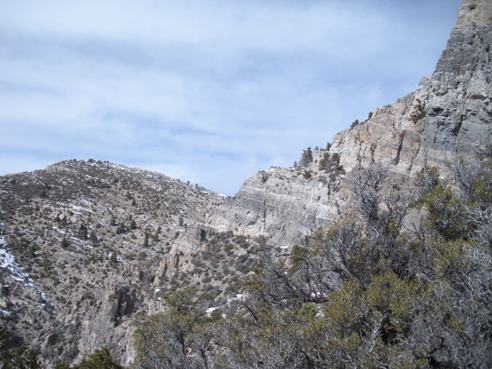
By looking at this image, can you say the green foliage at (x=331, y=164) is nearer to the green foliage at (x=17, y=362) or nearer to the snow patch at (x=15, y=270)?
the green foliage at (x=17, y=362)

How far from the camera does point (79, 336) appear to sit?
36.4 meters

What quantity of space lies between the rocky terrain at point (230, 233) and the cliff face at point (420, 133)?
8cm

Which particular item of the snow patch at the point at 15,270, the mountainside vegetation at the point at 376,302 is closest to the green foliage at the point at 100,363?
the mountainside vegetation at the point at 376,302

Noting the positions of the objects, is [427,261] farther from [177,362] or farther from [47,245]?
[47,245]

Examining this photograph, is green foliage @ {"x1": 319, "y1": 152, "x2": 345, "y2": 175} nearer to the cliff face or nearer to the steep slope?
the cliff face

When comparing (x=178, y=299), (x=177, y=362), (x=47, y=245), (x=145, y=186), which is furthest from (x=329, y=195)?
(x=145, y=186)

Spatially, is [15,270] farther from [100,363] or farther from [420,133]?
[420,133]

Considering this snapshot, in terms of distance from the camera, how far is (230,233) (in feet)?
140

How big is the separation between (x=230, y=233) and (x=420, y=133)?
18.7m

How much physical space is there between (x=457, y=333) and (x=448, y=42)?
31.2m

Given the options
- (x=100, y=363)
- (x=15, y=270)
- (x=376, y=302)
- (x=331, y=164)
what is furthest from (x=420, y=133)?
(x=15, y=270)

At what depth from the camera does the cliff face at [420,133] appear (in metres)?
33.3

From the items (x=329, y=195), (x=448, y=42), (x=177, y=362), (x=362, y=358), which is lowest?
(x=177, y=362)

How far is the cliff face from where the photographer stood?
33281mm
